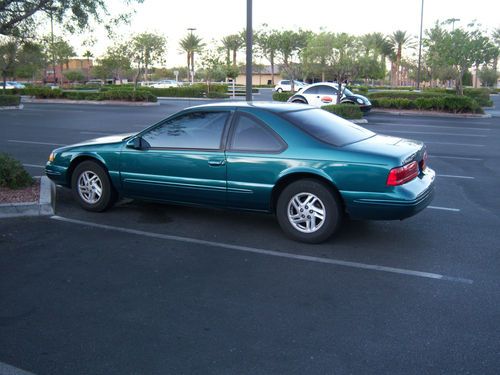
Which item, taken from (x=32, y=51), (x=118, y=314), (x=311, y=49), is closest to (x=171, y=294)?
(x=118, y=314)

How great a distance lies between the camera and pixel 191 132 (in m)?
6.97

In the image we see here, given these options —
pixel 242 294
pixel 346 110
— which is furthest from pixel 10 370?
pixel 346 110

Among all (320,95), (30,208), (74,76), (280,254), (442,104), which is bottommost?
(280,254)

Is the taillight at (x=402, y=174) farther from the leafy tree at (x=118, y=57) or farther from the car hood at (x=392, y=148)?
the leafy tree at (x=118, y=57)

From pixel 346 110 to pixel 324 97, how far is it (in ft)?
11.3

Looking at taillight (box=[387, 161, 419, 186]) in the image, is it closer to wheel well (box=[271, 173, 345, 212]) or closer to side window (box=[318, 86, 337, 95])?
wheel well (box=[271, 173, 345, 212])

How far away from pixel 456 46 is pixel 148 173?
27.6 m

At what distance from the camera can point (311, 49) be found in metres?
29.3

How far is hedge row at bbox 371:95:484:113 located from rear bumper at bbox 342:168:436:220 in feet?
72.3

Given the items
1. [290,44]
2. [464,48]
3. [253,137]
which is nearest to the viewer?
[253,137]

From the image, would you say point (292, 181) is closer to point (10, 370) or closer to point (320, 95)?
point (10, 370)

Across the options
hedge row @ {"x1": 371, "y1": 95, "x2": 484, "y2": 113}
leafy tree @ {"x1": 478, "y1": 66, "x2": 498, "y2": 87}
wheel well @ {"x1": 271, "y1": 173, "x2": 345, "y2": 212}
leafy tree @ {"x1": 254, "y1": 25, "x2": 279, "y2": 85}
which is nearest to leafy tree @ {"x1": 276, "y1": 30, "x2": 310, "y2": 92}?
leafy tree @ {"x1": 254, "y1": 25, "x2": 279, "y2": 85}

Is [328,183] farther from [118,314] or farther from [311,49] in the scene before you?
[311,49]

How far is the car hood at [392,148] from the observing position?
19.9 ft
